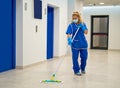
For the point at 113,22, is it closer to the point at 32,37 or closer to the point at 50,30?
the point at 50,30

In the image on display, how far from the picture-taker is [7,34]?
6.54 meters

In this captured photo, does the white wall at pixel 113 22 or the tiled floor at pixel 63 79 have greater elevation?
the white wall at pixel 113 22

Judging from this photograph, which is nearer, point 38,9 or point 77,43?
point 77,43

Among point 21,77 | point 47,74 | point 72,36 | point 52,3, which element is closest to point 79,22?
point 72,36

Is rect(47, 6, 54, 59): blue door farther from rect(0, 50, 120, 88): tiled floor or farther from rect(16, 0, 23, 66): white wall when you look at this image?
rect(0, 50, 120, 88): tiled floor

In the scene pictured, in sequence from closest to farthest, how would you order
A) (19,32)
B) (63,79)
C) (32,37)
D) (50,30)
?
1. (63,79)
2. (19,32)
3. (32,37)
4. (50,30)

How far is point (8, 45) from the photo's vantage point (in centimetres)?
659

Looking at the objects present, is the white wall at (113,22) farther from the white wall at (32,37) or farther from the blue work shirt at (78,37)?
the blue work shirt at (78,37)

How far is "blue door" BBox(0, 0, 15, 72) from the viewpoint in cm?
629

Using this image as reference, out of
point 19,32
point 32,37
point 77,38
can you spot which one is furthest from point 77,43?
point 32,37

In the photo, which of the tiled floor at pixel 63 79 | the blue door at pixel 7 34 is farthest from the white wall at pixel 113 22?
the blue door at pixel 7 34

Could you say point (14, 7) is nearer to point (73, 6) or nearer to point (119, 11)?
point (73, 6)

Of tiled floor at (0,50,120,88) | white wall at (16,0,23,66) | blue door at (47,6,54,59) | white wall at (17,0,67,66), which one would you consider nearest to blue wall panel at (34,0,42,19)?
white wall at (17,0,67,66)

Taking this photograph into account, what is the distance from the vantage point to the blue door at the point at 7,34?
6.29 m
